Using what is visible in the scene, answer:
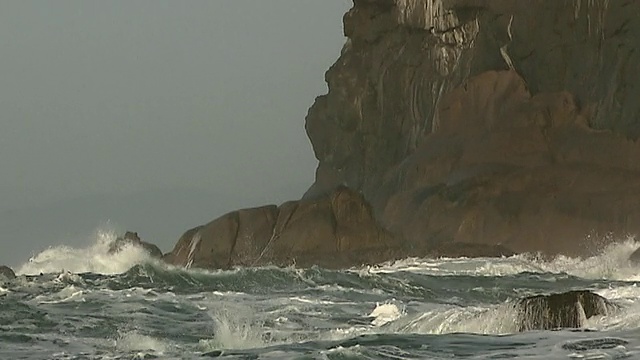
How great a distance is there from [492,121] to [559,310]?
46642mm

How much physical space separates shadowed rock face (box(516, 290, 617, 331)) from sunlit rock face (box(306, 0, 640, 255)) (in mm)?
35672

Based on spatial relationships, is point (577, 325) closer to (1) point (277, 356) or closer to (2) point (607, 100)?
(1) point (277, 356)

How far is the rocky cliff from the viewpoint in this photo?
52.0 meters

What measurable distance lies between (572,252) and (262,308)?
28801 mm

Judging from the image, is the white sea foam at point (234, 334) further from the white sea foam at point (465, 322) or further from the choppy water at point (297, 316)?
the white sea foam at point (465, 322)

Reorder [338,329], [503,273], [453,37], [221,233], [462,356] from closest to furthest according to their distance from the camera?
[462,356] → [338,329] → [503,273] → [221,233] → [453,37]

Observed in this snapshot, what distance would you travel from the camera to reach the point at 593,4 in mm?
63000

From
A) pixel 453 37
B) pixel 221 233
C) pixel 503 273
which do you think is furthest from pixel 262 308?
pixel 453 37

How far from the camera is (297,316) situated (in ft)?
79.5

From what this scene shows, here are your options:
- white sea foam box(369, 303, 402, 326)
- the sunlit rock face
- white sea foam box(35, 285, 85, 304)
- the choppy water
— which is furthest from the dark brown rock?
white sea foam box(369, 303, 402, 326)

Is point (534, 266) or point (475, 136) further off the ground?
point (475, 136)

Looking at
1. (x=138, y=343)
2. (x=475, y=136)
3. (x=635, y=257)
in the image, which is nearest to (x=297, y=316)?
(x=138, y=343)

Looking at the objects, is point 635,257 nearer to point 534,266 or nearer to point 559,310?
point 534,266

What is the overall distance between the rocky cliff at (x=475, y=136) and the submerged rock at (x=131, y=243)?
1.46 m
